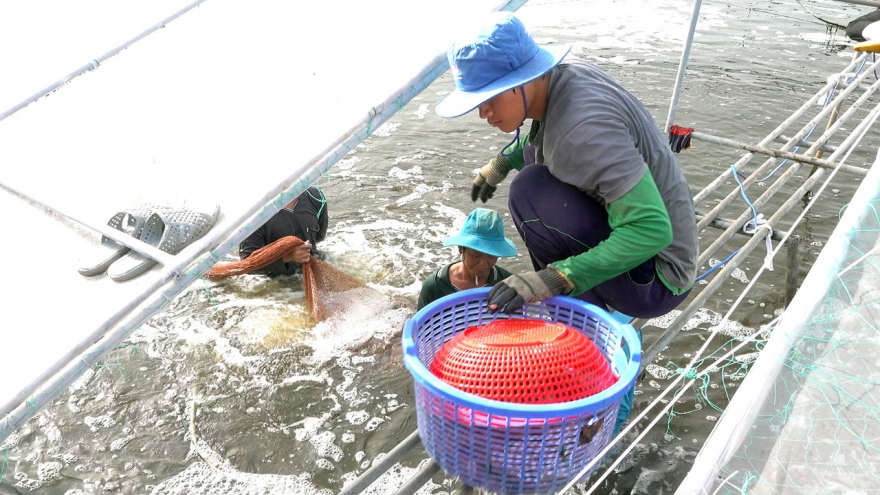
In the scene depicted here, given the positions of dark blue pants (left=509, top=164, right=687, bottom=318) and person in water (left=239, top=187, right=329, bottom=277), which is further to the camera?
person in water (left=239, top=187, right=329, bottom=277)

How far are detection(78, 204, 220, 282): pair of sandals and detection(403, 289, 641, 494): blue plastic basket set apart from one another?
2.42 feet

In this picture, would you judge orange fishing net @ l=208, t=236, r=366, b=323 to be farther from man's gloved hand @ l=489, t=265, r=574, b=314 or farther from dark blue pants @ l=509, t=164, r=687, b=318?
man's gloved hand @ l=489, t=265, r=574, b=314

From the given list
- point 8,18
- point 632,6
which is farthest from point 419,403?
point 632,6

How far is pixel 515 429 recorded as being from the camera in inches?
76.2

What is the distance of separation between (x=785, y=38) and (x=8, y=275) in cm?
1203

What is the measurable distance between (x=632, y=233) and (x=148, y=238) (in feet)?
4.96

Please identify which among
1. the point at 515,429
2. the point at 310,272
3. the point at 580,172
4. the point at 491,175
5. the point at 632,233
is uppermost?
the point at 580,172

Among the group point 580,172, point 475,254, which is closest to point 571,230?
point 580,172

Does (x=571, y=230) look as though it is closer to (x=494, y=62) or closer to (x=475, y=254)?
(x=494, y=62)

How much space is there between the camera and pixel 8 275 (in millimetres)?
2068

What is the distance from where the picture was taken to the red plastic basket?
2.06 meters

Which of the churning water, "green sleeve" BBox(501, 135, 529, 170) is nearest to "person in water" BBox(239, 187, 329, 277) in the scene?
the churning water

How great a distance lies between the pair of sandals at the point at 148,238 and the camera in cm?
193

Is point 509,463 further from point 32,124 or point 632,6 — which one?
point 632,6
